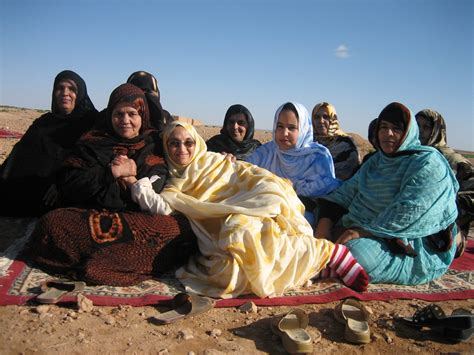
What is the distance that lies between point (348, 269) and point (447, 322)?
0.81 m

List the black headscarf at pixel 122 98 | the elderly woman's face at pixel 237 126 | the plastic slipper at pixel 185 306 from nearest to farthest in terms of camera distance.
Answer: the plastic slipper at pixel 185 306, the black headscarf at pixel 122 98, the elderly woman's face at pixel 237 126

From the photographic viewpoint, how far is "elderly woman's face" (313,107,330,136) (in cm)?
641

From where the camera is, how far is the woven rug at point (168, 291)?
281 cm

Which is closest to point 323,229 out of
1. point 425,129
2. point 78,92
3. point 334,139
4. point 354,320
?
point 354,320

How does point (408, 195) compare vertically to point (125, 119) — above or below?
below

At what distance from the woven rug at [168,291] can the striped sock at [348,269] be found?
0.07 m

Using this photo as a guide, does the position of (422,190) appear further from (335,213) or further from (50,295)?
(50,295)

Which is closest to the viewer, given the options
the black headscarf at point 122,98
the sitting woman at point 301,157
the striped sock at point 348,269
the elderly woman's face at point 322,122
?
the striped sock at point 348,269

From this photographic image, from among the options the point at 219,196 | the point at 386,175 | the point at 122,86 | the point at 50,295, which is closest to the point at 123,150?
the point at 122,86

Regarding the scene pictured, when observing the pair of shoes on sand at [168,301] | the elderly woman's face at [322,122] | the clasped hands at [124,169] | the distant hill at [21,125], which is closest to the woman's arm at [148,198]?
the clasped hands at [124,169]

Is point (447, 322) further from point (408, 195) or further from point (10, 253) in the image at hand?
point (10, 253)

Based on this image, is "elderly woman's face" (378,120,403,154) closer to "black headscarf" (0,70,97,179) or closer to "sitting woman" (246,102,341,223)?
"sitting woman" (246,102,341,223)

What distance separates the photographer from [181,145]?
3.53m

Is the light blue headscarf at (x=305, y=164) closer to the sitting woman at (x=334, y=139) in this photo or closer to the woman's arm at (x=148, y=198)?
the woman's arm at (x=148, y=198)
